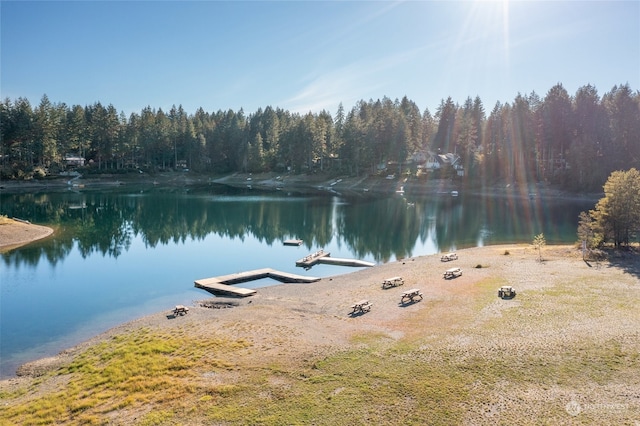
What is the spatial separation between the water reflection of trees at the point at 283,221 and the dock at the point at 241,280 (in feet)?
36.8

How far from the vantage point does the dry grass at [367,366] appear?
12.8 meters

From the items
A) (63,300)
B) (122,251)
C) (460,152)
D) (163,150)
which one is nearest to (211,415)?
(63,300)

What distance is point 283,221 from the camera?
6412 cm

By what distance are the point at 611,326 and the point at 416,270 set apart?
15.7 metres

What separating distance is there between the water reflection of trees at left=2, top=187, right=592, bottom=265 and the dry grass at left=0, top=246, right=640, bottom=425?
20.9m

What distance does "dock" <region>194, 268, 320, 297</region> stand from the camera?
98.3ft

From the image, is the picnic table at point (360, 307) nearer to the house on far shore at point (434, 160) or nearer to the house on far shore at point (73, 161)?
the house on far shore at point (434, 160)

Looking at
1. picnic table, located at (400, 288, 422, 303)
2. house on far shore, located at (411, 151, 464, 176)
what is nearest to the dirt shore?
picnic table, located at (400, 288, 422, 303)

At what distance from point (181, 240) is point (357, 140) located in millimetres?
71692

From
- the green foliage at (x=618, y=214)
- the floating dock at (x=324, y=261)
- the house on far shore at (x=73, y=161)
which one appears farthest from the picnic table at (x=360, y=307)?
the house on far shore at (x=73, y=161)

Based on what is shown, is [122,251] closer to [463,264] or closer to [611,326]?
[463,264]

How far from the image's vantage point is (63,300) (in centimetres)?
2898

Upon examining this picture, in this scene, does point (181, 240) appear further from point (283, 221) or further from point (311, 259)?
point (311, 259)

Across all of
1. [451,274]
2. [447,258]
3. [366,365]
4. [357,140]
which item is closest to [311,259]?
[447,258]
